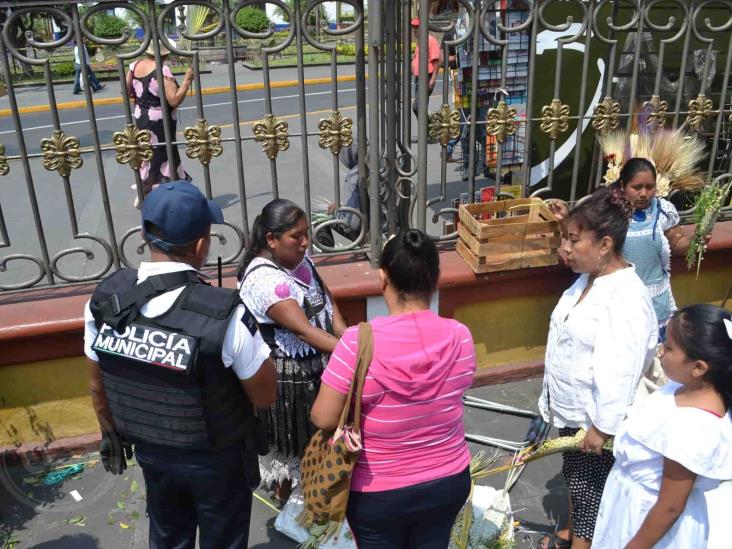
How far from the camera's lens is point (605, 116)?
13.2ft

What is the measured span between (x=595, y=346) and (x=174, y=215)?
5.28ft

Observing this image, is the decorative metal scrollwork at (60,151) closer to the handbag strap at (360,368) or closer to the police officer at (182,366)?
the police officer at (182,366)

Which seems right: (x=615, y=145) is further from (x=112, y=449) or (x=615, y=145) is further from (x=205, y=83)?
(x=205, y=83)

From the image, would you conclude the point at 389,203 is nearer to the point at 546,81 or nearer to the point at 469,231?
the point at 469,231

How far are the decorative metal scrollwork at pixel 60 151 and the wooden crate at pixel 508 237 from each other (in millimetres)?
2101

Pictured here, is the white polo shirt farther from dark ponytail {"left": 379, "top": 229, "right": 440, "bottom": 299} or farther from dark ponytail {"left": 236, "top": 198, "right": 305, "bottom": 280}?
dark ponytail {"left": 236, "top": 198, "right": 305, "bottom": 280}

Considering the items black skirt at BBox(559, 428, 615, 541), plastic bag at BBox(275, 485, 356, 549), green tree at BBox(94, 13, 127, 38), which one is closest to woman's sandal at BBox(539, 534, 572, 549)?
black skirt at BBox(559, 428, 615, 541)

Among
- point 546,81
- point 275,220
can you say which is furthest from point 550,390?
point 546,81

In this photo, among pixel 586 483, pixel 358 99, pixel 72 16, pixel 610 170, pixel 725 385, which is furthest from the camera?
pixel 610 170

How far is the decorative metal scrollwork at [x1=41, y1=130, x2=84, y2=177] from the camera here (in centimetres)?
323

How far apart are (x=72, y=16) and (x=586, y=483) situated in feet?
10.2

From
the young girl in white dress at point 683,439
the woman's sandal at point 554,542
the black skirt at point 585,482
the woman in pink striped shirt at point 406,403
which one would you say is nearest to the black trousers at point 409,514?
the woman in pink striped shirt at point 406,403

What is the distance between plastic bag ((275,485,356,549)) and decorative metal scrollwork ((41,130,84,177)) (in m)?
1.92

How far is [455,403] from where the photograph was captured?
2109mm
